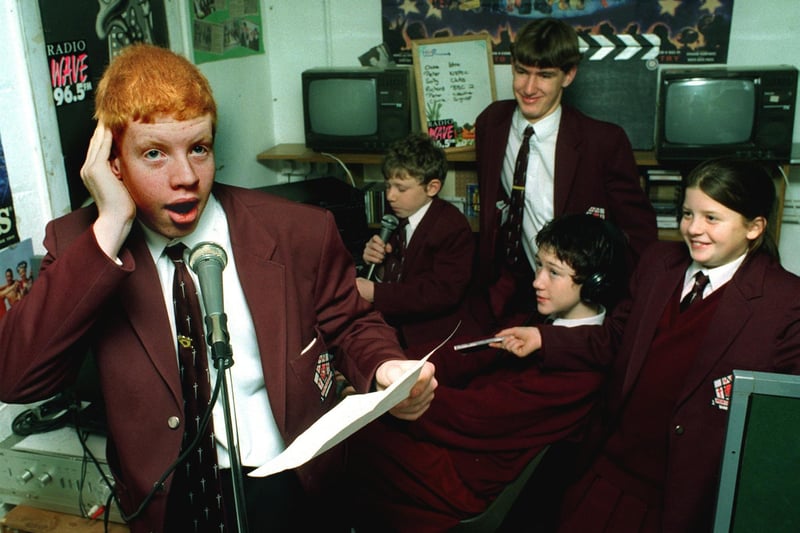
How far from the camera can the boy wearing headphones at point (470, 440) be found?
1.73 meters

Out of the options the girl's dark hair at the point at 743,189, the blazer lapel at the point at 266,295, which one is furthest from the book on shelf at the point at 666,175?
the blazer lapel at the point at 266,295

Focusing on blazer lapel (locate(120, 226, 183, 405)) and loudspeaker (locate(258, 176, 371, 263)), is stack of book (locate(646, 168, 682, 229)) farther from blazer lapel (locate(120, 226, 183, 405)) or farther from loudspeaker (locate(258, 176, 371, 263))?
blazer lapel (locate(120, 226, 183, 405))

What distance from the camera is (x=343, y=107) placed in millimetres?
3314

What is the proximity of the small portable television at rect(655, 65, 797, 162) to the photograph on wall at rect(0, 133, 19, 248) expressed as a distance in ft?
8.08

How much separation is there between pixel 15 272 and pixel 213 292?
3.20ft

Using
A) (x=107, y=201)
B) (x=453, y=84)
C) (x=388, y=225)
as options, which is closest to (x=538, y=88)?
(x=388, y=225)

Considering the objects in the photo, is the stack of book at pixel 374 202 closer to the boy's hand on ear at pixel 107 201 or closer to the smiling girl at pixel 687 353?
the smiling girl at pixel 687 353

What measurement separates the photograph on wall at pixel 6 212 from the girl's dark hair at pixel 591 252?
137cm

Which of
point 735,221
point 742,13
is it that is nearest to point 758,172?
point 735,221

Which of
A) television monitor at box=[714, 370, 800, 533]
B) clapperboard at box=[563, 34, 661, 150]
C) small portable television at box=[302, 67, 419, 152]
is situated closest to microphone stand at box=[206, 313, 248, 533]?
television monitor at box=[714, 370, 800, 533]

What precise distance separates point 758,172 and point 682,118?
4.64 ft

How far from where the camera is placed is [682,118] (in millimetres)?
3023

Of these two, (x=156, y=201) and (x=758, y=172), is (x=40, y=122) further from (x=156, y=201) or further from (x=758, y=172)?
(x=758, y=172)

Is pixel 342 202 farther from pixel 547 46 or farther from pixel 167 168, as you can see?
pixel 167 168
